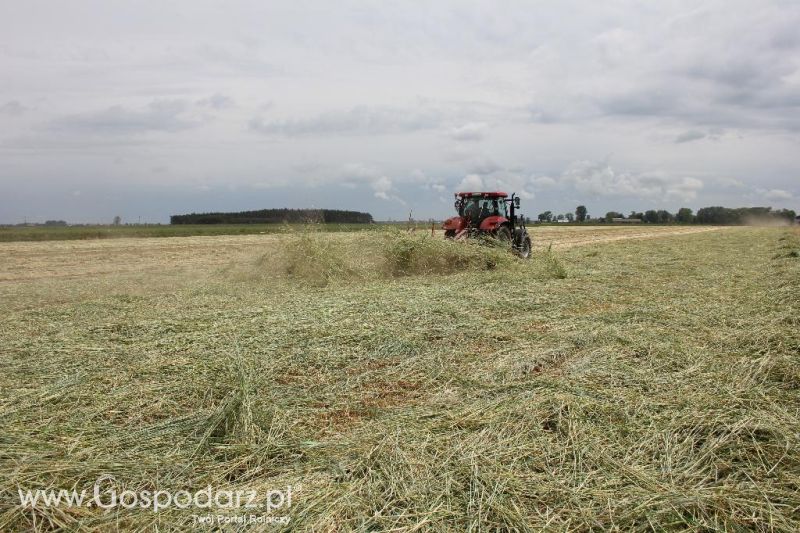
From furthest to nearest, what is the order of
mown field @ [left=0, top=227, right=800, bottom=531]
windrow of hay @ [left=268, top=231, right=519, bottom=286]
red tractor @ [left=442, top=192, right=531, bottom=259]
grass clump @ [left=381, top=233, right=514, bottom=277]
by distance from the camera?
1. red tractor @ [left=442, top=192, right=531, bottom=259]
2. grass clump @ [left=381, top=233, right=514, bottom=277]
3. windrow of hay @ [left=268, top=231, right=519, bottom=286]
4. mown field @ [left=0, top=227, right=800, bottom=531]

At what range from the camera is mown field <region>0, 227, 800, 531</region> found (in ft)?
8.91

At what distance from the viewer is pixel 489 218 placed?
15.7 metres

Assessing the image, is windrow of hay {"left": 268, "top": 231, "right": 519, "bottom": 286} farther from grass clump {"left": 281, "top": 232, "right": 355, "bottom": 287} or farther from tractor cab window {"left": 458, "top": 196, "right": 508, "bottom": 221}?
tractor cab window {"left": 458, "top": 196, "right": 508, "bottom": 221}

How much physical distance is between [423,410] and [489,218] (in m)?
12.3

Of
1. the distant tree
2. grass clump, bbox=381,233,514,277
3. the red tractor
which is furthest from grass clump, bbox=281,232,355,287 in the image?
the distant tree

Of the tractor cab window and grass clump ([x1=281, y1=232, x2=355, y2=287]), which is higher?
the tractor cab window

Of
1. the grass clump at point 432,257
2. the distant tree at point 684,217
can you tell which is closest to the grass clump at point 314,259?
the grass clump at point 432,257

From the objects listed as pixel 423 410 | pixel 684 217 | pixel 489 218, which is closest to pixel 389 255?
pixel 489 218

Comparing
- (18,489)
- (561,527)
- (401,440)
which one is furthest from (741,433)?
(18,489)

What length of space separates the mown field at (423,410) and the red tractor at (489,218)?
7.42 m

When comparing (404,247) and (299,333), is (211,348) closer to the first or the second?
(299,333)

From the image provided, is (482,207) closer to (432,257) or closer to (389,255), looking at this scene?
(432,257)

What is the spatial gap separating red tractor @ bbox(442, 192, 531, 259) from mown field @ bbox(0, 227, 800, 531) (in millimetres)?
7424

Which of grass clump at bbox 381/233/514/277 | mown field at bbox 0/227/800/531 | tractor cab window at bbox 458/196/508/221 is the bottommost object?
mown field at bbox 0/227/800/531
